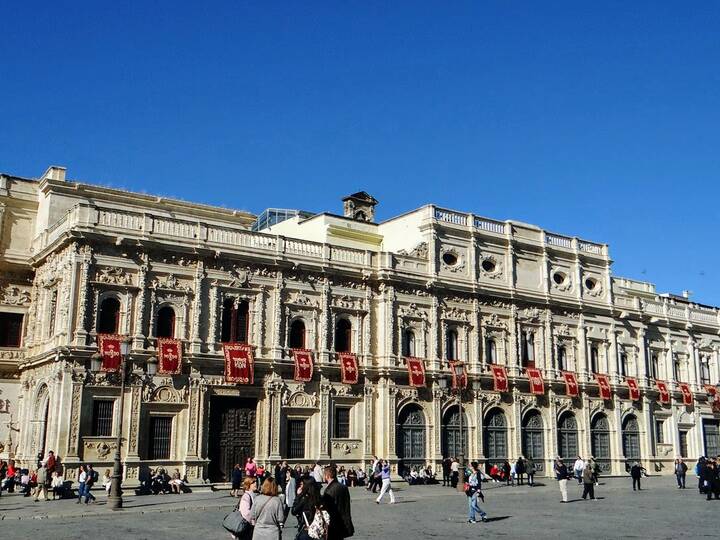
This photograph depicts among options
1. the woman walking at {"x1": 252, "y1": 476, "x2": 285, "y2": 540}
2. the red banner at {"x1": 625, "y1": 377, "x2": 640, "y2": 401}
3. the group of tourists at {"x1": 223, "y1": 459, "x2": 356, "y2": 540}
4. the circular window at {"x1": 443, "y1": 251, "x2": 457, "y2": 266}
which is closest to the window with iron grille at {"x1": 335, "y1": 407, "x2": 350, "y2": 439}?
the circular window at {"x1": 443, "y1": 251, "x2": 457, "y2": 266}

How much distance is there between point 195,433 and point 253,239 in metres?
9.18

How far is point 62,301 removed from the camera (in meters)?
33.0

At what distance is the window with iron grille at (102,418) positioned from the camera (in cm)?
3241

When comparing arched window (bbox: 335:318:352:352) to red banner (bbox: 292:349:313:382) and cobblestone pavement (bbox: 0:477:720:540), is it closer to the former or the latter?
red banner (bbox: 292:349:313:382)

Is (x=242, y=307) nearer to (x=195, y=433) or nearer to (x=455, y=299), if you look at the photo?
(x=195, y=433)

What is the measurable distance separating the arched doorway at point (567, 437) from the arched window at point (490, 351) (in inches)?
234

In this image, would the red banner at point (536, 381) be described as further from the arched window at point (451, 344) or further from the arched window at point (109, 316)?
the arched window at point (109, 316)

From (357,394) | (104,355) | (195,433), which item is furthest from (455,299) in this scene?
(104,355)

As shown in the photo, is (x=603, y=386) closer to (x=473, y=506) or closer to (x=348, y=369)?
(x=348, y=369)

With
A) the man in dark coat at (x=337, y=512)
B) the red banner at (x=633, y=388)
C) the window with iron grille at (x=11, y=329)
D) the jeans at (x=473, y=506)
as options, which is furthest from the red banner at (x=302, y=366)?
the man in dark coat at (x=337, y=512)

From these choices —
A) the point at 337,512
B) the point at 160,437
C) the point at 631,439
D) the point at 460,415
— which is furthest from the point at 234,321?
the point at 631,439

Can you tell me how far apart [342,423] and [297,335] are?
4.77 metres

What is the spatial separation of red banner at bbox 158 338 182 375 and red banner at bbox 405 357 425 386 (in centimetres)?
1184

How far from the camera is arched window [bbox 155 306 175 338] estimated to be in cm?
3481
